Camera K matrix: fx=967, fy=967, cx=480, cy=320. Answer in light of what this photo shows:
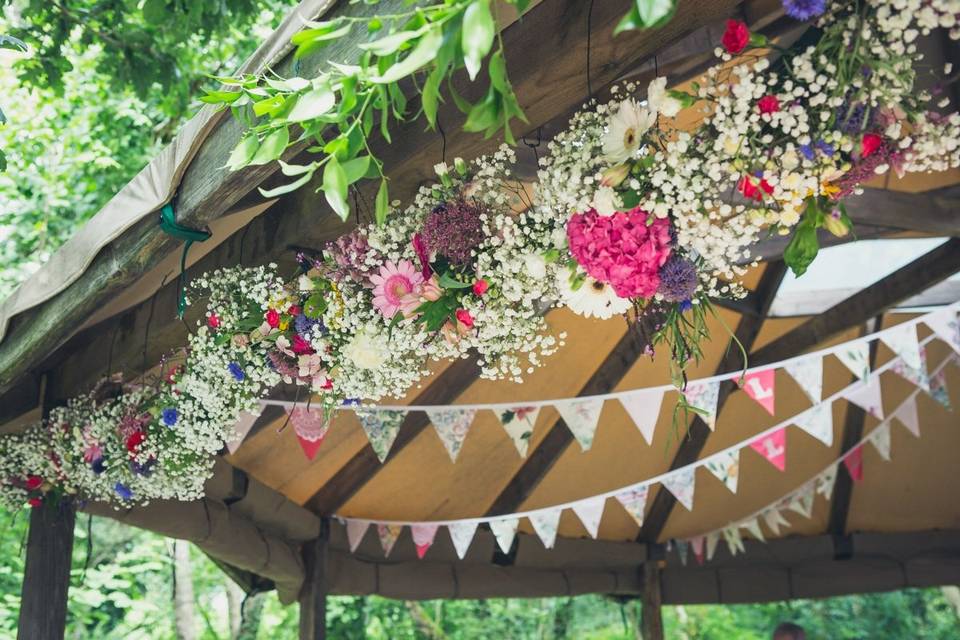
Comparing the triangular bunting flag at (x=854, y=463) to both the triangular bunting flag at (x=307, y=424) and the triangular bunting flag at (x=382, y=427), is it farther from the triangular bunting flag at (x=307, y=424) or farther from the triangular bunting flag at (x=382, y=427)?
the triangular bunting flag at (x=307, y=424)

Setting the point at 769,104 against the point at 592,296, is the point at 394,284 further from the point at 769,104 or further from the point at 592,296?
the point at 769,104

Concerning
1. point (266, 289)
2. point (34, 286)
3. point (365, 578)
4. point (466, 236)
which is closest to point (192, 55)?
point (365, 578)

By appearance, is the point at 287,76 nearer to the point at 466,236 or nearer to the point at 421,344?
the point at 466,236

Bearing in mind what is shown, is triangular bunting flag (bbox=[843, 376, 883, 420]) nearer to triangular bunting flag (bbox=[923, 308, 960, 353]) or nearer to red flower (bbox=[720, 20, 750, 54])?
triangular bunting flag (bbox=[923, 308, 960, 353])

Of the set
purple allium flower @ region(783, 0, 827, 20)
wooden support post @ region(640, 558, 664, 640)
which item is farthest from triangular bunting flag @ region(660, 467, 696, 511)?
purple allium flower @ region(783, 0, 827, 20)

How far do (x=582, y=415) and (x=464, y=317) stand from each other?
161cm

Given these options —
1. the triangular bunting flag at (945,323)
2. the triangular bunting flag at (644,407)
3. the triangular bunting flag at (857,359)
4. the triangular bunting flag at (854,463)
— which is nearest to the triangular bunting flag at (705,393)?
the triangular bunting flag at (644,407)

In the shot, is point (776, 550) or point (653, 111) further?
point (776, 550)

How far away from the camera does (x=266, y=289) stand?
7.53 ft

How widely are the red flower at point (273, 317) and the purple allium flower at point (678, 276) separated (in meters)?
1.01

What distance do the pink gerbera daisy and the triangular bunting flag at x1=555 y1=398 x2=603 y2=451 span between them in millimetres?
1540

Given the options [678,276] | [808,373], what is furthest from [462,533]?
[678,276]

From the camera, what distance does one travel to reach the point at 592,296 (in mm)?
1757

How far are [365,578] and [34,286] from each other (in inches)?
112
